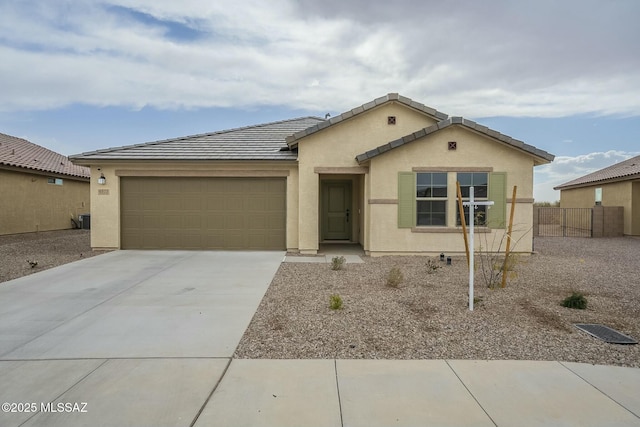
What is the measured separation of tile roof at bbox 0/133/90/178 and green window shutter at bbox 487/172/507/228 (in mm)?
19098

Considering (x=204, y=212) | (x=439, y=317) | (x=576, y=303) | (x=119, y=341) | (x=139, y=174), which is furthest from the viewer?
(x=204, y=212)

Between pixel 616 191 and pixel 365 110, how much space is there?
16.0 metres

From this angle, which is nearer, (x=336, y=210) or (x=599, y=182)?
(x=336, y=210)

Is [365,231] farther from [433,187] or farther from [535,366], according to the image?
[535,366]

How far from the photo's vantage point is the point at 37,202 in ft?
58.7

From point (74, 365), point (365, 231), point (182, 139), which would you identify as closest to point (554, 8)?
point (365, 231)

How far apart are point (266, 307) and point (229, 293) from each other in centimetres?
123

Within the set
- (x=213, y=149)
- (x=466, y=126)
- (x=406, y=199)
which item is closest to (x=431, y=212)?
(x=406, y=199)

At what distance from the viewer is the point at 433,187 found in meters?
11.0

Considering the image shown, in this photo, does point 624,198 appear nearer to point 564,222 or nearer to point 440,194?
point 564,222

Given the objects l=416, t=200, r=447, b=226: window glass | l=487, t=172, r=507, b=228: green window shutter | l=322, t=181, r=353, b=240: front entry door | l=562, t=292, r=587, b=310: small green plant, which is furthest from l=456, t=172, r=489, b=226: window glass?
l=562, t=292, r=587, b=310: small green plant

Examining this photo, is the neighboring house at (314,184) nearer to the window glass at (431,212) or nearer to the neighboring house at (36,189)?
the window glass at (431,212)

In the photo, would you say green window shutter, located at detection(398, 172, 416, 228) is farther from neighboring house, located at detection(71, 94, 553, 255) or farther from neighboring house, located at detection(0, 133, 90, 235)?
neighboring house, located at detection(0, 133, 90, 235)

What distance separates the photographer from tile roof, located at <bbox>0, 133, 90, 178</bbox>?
17.0m
